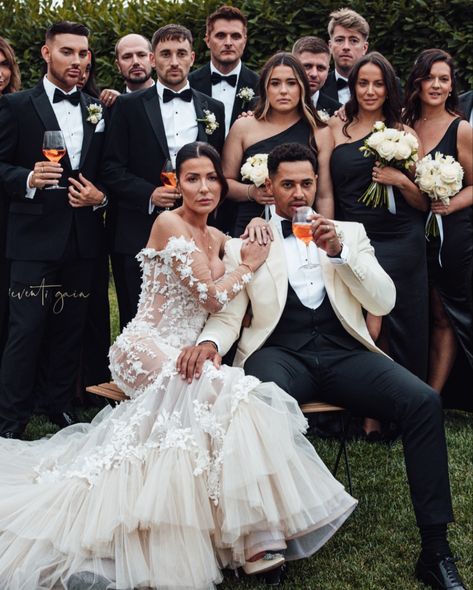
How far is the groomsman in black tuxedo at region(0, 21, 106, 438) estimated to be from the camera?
594 centimetres

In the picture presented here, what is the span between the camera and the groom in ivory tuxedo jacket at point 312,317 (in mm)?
4484

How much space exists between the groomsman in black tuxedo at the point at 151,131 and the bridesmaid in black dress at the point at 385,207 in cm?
91

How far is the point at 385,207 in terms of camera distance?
5.81m

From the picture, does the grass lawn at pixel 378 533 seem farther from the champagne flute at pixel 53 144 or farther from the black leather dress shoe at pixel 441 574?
the champagne flute at pixel 53 144

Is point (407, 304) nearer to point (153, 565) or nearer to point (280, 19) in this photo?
point (153, 565)

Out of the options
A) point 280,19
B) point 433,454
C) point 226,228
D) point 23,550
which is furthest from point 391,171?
point 280,19

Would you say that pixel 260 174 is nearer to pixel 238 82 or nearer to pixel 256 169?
pixel 256 169

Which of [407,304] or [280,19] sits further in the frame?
[280,19]

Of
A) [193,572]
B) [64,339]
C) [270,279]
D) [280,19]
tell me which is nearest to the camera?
[193,572]

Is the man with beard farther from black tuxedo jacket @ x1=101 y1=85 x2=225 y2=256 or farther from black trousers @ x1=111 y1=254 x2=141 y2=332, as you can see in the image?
black trousers @ x1=111 y1=254 x2=141 y2=332

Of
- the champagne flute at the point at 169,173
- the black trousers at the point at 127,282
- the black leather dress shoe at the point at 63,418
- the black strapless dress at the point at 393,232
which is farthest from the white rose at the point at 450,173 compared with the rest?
the black leather dress shoe at the point at 63,418

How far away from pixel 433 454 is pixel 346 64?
357 centimetres

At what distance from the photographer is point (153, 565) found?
12.5 ft

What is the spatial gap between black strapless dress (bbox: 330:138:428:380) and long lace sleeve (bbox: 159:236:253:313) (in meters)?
1.46
